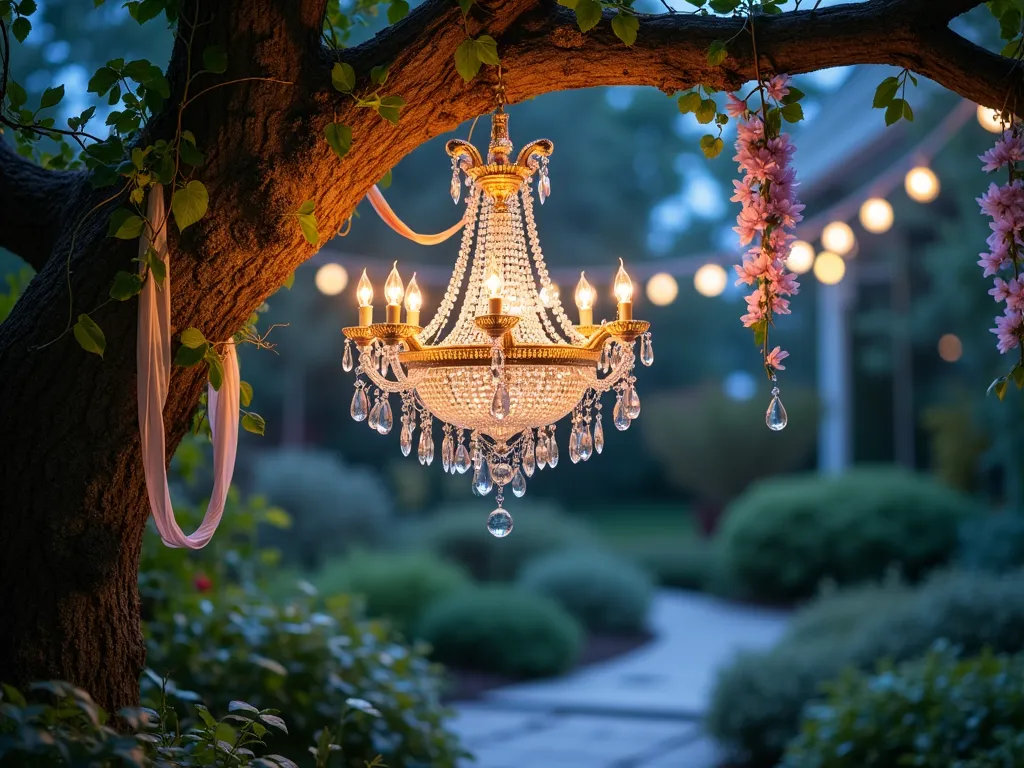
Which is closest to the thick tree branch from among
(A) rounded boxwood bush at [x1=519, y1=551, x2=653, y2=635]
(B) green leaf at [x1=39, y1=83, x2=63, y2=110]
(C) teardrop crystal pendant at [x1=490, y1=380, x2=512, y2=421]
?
(B) green leaf at [x1=39, y1=83, x2=63, y2=110]

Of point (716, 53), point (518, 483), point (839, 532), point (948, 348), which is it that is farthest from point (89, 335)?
point (948, 348)

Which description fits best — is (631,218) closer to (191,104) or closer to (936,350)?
(936,350)

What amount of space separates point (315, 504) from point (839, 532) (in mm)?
5389

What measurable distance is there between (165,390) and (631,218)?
20.9 metres

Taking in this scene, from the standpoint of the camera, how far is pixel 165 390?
1944mm

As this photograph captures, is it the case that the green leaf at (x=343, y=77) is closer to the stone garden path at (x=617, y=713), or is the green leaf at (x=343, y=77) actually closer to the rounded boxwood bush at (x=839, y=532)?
the stone garden path at (x=617, y=713)

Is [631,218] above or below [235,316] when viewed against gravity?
above

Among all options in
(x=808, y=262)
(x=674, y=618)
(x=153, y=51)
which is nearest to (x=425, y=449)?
(x=808, y=262)

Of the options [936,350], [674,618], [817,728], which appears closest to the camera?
[817,728]

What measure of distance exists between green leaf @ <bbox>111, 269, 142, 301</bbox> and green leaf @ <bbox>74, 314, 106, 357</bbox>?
0.06 metres

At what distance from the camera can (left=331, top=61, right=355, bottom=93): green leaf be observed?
1.93 metres

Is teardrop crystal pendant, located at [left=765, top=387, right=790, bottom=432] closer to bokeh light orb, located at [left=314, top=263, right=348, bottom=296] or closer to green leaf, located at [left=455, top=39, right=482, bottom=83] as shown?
green leaf, located at [left=455, top=39, right=482, bottom=83]

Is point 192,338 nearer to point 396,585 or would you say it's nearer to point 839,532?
point 396,585

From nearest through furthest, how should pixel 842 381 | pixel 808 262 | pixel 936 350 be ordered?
pixel 808 262, pixel 842 381, pixel 936 350
